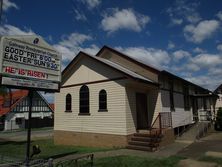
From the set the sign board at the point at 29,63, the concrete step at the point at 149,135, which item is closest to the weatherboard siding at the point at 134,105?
the concrete step at the point at 149,135

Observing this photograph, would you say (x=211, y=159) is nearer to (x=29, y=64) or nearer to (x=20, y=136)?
(x=29, y=64)

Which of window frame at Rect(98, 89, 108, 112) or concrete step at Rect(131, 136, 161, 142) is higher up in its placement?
window frame at Rect(98, 89, 108, 112)

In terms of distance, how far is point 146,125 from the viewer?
16.1 meters

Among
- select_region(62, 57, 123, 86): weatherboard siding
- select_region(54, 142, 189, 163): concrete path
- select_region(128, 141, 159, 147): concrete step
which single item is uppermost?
select_region(62, 57, 123, 86): weatherboard siding

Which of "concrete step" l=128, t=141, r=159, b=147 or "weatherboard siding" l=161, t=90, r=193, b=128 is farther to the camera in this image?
"weatherboard siding" l=161, t=90, r=193, b=128

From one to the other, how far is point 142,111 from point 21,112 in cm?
3367

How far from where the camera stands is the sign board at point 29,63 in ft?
26.6


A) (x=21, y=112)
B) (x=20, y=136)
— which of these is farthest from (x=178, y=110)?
(x=21, y=112)

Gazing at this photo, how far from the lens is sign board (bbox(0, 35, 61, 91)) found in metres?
8.09

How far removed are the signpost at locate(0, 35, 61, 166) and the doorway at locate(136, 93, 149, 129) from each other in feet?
23.7

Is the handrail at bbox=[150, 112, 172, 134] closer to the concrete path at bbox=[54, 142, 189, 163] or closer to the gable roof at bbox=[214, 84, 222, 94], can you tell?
the concrete path at bbox=[54, 142, 189, 163]

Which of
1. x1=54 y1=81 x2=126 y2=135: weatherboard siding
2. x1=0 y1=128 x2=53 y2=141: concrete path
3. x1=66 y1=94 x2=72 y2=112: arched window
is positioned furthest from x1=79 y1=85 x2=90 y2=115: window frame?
x1=0 y1=128 x2=53 y2=141: concrete path

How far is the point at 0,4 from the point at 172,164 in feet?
29.8

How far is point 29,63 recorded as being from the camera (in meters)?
8.75
